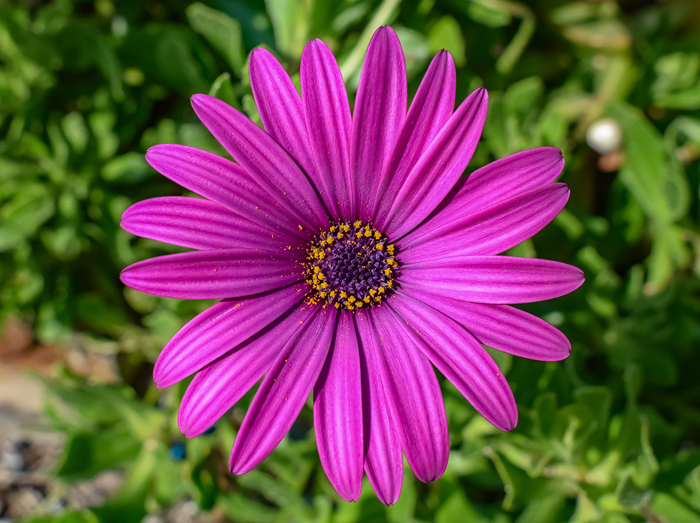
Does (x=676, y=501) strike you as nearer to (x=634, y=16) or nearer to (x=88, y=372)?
(x=634, y=16)

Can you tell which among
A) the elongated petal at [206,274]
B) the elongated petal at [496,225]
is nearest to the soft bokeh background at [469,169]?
the elongated petal at [206,274]

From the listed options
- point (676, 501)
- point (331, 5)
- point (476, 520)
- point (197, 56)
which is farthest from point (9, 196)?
point (676, 501)

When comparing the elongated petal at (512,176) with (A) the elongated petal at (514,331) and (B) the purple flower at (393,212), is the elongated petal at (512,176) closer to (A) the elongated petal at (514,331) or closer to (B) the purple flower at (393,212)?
(B) the purple flower at (393,212)

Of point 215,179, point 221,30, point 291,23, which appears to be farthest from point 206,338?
point 291,23

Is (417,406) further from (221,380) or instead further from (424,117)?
(424,117)

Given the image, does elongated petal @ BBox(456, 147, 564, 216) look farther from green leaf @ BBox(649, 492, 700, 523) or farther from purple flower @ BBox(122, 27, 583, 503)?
green leaf @ BBox(649, 492, 700, 523)
